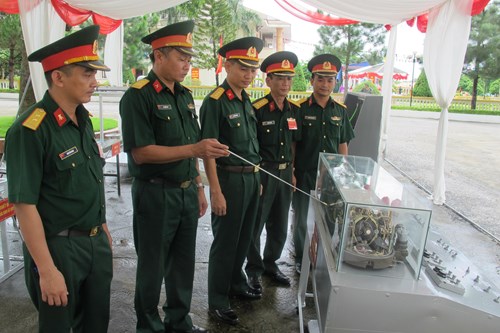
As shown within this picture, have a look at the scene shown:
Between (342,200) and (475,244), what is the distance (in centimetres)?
358

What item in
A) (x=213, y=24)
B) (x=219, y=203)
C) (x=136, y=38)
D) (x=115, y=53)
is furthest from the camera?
(x=136, y=38)

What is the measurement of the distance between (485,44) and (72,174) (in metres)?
22.7

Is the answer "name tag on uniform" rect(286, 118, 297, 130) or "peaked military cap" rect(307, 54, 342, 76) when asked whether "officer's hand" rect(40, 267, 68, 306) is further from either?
"peaked military cap" rect(307, 54, 342, 76)

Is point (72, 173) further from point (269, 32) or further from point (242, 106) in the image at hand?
point (269, 32)

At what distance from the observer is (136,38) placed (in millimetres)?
21828

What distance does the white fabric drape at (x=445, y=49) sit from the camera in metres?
4.59

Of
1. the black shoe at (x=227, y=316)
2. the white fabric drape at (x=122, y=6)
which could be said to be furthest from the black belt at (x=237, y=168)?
the white fabric drape at (x=122, y=6)

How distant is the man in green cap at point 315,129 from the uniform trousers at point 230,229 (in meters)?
0.82

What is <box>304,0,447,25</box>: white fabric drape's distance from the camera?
15.1 feet

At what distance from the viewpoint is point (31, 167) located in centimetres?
146

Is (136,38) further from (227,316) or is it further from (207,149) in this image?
(207,149)

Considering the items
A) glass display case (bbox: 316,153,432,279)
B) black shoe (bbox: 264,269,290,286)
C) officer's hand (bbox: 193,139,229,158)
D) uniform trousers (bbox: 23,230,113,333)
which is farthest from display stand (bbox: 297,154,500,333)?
black shoe (bbox: 264,269,290,286)

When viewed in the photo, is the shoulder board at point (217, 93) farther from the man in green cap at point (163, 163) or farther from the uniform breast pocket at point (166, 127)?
the uniform breast pocket at point (166, 127)

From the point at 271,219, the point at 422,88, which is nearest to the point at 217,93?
the point at 271,219
